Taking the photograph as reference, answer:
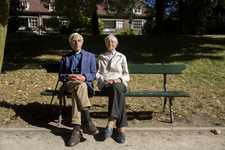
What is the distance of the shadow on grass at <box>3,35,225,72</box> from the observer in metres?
10.4

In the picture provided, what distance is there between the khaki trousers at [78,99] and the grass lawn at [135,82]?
1.29 metres

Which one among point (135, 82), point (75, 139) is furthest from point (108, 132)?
point (135, 82)

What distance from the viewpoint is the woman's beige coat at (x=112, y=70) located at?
397cm

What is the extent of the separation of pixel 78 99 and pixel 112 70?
0.84 m

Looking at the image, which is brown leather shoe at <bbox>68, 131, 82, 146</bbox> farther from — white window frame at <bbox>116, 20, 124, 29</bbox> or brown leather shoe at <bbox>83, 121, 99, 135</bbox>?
white window frame at <bbox>116, 20, 124, 29</bbox>

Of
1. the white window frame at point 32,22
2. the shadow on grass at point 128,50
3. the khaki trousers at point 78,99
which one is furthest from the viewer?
the white window frame at point 32,22

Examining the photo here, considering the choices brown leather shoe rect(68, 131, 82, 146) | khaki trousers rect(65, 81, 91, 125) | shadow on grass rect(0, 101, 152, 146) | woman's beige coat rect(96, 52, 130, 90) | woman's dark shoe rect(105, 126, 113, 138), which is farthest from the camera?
woman's beige coat rect(96, 52, 130, 90)

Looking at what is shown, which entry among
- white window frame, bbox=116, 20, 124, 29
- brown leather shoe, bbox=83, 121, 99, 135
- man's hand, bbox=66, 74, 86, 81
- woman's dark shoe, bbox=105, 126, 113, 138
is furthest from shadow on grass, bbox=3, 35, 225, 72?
white window frame, bbox=116, 20, 124, 29

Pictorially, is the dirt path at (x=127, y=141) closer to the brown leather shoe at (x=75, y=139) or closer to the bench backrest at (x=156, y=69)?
the brown leather shoe at (x=75, y=139)

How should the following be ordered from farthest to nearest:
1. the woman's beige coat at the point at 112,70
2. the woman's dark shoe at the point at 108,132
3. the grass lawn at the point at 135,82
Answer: the grass lawn at the point at 135,82 → the woman's beige coat at the point at 112,70 → the woman's dark shoe at the point at 108,132

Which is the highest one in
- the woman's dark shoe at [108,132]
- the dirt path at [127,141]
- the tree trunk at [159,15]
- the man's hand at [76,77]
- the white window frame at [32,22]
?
the white window frame at [32,22]

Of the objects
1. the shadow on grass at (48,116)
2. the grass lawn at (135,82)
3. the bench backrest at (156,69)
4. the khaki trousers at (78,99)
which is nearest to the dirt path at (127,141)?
the shadow on grass at (48,116)

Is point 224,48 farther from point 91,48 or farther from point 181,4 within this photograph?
point 181,4

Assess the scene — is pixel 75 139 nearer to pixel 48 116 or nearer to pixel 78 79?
pixel 78 79
